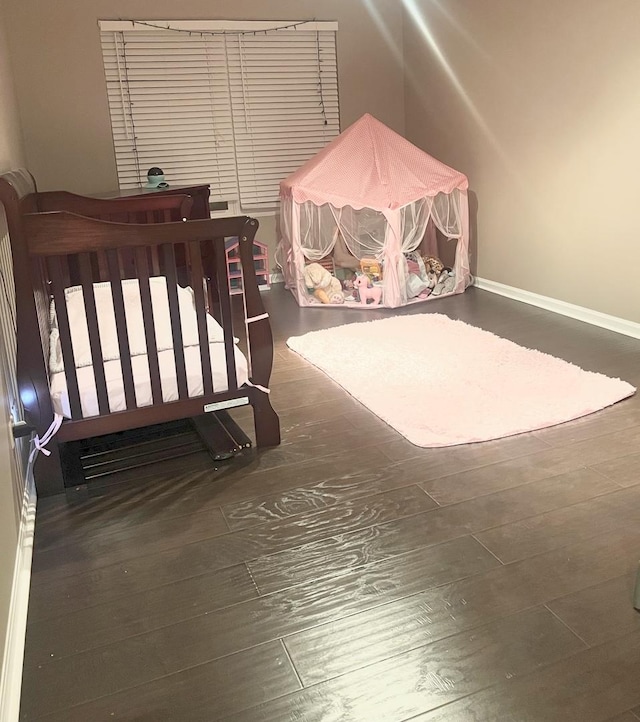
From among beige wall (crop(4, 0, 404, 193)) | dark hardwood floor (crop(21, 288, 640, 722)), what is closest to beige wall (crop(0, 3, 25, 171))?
beige wall (crop(4, 0, 404, 193))

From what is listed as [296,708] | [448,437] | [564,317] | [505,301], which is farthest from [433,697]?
[505,301]

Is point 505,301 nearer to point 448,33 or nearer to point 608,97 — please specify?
point 608,97

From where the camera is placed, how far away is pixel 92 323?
2246 millimetres

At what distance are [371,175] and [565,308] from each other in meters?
1.52

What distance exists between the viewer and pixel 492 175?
4.64 metres

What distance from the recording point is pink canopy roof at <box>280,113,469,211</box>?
14.7 feet

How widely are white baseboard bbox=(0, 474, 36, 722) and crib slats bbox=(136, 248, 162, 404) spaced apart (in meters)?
0.53

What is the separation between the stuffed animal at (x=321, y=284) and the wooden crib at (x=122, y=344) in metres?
1.99

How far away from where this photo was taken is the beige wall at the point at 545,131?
11.8ft

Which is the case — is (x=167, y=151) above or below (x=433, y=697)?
above

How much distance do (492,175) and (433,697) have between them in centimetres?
386

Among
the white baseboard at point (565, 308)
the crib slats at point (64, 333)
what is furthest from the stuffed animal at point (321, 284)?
the crib slats at point (64, 333)

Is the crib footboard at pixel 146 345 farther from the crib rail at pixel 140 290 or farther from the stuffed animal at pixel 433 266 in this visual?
the stuffed animal at pixel 433 266

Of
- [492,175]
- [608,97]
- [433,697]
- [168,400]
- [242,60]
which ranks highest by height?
[242,60]
